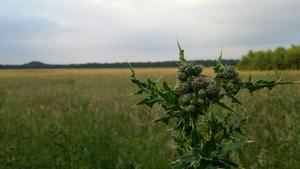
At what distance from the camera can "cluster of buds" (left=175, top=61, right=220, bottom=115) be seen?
1.85 meters

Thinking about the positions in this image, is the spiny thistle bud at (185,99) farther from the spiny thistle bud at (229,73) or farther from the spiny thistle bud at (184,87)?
the spiny thistle bud at (229,73)

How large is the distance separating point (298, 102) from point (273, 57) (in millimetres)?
54733

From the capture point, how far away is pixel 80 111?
9688mm

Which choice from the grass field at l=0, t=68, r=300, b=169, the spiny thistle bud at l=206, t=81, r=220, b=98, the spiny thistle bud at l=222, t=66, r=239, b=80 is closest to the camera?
the spiny thistle bud at l=206, t=81, r=220, b=98

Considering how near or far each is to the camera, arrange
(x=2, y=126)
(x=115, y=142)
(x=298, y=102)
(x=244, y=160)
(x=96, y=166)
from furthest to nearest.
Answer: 1. (x=298, y=102)
2. (x=2, y=126)
3. (x=115, y=142)
4. (x=96, y=166)
5. (x=244, y=160)

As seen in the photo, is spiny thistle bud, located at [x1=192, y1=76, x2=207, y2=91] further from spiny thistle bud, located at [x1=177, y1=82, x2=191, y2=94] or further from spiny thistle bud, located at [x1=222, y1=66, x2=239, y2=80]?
spiny thistle bud, located at [x1=222, y1=66, x2=239, y2=80]

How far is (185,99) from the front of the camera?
6.16 feet

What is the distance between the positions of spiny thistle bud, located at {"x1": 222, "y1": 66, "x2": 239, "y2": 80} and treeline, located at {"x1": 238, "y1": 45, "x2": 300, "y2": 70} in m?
50.0

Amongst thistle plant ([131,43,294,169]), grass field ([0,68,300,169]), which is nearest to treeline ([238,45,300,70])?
grass field ([0,68,300,169])

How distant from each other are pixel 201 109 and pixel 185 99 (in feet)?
0.30

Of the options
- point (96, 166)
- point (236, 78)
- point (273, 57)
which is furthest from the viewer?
point (273, 57)

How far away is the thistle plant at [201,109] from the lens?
6.07 ft

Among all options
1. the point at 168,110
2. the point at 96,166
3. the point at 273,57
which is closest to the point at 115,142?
the point at 96,166

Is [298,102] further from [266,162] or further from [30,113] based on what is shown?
[30,113]
